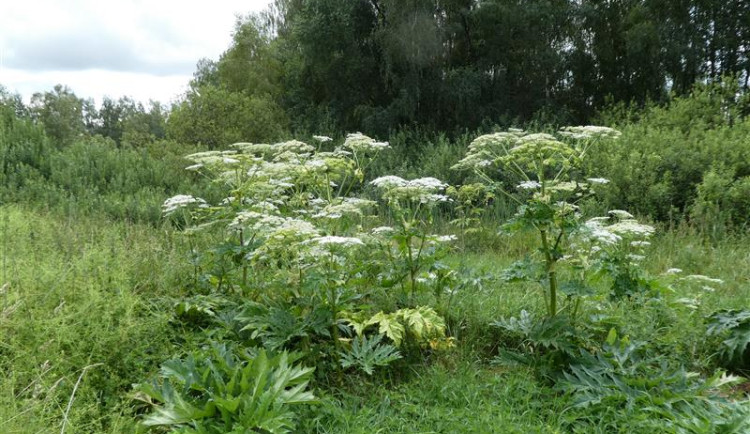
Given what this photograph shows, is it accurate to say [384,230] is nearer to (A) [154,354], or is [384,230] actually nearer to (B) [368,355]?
(B) [368,355]

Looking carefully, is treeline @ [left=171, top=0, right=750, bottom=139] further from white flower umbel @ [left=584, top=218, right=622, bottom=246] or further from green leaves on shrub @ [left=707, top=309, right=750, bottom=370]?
white flower umbel @ [left=584, top=218, right=622, bottom=246]

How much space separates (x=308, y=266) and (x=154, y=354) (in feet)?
3.98

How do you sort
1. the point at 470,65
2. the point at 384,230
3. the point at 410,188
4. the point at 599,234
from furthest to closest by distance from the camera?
the point at 470,65 < the point at 384,230 < the point at 410,188 < the point at 599,234

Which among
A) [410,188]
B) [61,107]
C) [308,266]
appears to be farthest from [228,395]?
[61,107]

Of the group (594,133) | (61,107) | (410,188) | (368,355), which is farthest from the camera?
(61,107)

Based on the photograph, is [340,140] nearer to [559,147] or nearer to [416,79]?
[416,79]

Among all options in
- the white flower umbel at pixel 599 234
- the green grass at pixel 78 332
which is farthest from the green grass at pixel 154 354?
the white flower umbel at pixel 599 234

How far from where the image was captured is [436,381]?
3318 mm

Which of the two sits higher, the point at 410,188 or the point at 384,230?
the point at 410,188

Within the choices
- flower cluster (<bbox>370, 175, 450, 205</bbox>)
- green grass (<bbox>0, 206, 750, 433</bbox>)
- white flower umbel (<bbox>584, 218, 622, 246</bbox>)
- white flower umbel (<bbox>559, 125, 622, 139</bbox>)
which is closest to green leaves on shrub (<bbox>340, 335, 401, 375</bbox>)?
green grass (<bbox>0, 206, 750, 433</bbox>)

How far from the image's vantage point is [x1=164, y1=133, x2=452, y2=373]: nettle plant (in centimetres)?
322

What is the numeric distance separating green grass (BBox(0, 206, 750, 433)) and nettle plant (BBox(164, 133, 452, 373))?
0.30m

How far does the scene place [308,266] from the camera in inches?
129

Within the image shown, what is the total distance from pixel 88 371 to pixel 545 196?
295cm
